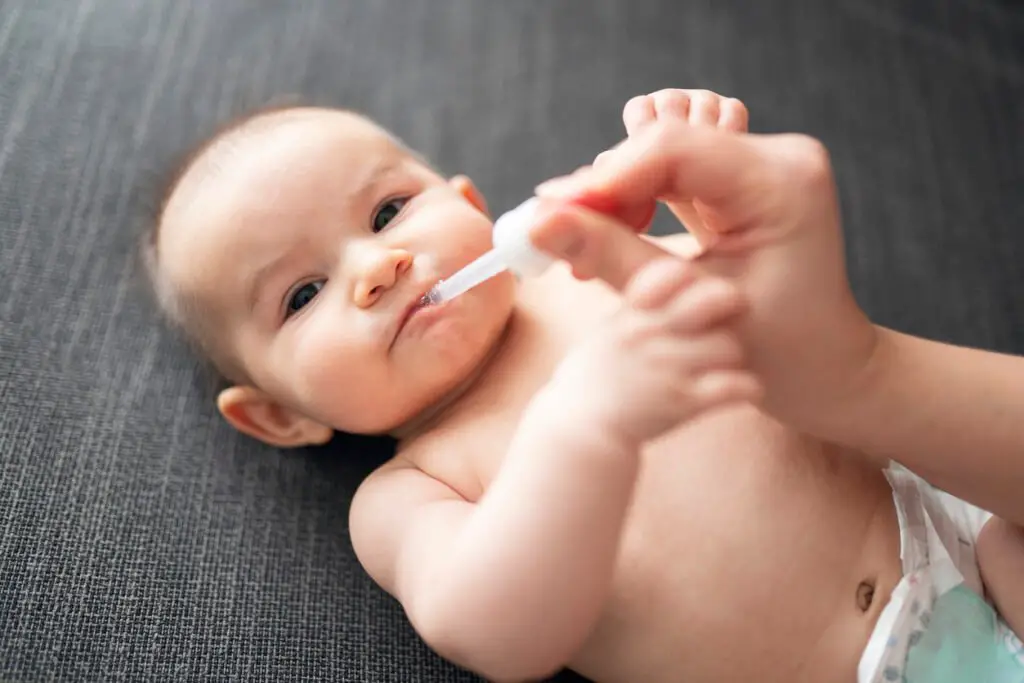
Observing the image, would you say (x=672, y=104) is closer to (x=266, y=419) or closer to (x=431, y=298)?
(x=431, y=298)

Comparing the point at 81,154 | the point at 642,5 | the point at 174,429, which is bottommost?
the point at 174,429

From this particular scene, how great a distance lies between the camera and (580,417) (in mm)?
574

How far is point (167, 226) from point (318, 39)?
1.57ft

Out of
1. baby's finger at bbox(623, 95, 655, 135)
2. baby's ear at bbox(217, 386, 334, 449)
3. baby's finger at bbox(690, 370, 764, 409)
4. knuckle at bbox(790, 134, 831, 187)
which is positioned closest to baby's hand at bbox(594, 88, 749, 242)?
baby's finger at bbox(623, 95, 655, 135)

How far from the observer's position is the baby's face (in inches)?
30.7

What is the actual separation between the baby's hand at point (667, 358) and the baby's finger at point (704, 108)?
218mm

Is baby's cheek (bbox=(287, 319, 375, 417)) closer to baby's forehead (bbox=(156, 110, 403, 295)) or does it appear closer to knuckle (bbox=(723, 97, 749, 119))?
baby's forehead (bbox=(156, 110, 403, 295))

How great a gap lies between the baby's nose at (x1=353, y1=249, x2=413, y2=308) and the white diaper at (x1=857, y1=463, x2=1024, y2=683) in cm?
49

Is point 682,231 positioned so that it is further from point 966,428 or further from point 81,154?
point 81,154

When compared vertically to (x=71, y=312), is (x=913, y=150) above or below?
above

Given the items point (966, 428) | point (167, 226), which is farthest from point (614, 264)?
point (167, 226)

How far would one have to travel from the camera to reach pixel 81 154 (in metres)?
1.07

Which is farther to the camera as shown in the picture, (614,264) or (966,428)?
(966,428)

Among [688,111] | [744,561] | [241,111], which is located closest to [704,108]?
[688,111]
